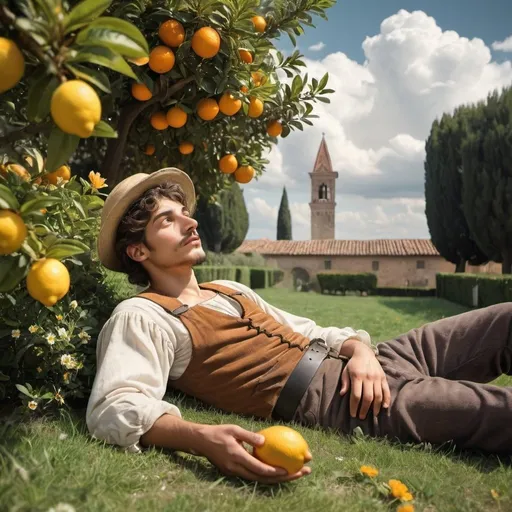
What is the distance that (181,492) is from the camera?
5.89 feet

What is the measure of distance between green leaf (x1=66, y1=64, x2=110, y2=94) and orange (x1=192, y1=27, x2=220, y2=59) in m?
1.83

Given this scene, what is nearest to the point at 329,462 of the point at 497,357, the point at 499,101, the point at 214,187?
the point at 497,357

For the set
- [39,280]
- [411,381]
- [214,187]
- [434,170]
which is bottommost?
[411,381]

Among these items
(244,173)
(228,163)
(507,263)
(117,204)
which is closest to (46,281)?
(117,204)

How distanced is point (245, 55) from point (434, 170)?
75.4 feet

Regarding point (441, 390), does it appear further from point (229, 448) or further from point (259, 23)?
point (259, 23)

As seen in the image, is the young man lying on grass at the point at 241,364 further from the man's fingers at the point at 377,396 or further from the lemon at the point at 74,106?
the lemon at the point at 74,106

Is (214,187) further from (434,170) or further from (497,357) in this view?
(434,170)

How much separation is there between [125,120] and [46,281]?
8.23ft

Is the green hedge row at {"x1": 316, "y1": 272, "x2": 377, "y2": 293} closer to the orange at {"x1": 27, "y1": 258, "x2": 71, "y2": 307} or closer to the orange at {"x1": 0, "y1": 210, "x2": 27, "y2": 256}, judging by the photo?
the orange at {"x1": 27, "y1": 258, "x2": 71, "y2": 307}

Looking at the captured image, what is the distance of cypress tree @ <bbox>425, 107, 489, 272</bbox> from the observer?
23.6 m

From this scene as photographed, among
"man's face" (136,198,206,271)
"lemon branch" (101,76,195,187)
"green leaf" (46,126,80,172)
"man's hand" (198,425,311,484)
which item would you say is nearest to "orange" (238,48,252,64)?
"lemon branch" (101,76,195,187)

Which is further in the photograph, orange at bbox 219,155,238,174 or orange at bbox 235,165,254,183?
orange at bbox 235,165,254,183

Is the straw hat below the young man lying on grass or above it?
above
